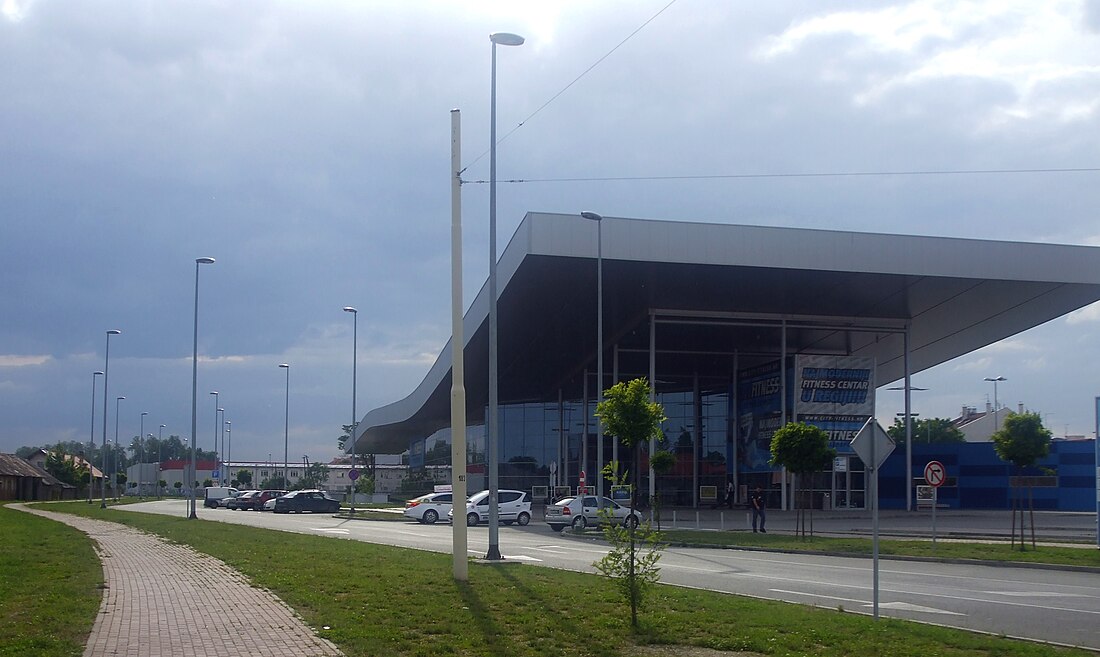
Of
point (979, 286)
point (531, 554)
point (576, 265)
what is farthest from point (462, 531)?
point (979, 286)

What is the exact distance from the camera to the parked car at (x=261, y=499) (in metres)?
71.8

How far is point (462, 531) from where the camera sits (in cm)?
1584

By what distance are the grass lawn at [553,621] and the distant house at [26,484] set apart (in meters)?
79.9

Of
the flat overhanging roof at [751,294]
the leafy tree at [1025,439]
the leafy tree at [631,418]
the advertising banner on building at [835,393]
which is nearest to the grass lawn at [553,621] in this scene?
the leafy tree at [631,418]

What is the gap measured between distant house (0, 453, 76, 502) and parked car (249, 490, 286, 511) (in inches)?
1004

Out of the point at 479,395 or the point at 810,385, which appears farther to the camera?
the point at 479,395

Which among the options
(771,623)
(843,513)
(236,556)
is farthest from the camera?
(843,513)

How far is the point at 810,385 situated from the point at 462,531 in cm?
4474

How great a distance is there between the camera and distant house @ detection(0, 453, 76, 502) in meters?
87.4

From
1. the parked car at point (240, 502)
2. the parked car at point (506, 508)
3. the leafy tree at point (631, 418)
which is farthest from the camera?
the parked car at point (240, 502)

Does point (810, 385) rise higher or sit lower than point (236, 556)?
higher

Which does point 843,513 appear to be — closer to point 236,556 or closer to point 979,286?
point 979,286

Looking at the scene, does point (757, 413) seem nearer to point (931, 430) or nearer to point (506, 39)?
point (506, 39)

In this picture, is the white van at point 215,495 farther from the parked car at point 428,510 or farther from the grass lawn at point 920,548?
the grass lawn at point 920,548
